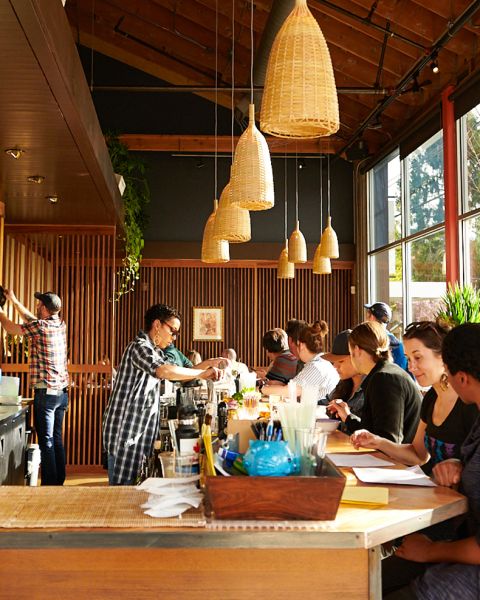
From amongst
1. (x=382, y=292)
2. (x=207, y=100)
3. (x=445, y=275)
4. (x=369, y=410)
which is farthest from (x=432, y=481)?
(x=207, y=100)

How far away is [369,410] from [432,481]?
1.17 m

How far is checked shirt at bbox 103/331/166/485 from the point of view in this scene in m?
4.20

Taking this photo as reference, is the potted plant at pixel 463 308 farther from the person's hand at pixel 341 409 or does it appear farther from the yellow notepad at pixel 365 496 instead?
the yellow notepad at pixel 365 496

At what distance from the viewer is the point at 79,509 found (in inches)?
86.0

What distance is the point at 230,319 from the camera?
467 inches

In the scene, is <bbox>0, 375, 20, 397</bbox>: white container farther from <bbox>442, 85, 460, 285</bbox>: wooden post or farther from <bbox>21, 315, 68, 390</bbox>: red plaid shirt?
<bbox>442, 85, 460, 285</bbox>: wooden post

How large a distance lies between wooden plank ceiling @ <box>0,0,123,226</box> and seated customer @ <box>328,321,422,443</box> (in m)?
2.09

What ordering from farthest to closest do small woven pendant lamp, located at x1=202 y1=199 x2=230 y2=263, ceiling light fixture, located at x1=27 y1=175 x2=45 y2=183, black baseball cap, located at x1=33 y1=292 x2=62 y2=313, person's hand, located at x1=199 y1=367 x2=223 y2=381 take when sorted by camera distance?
black baseball cap, located at x1=33 y1=292 x2=62 y2=313, ceiling light fixture, located at x1=27 y1=175 x2=45 y2=183, small woven pendant lamp, located at x1=202 y1=199 x2=230 y2=263, person's hand, located at x1=199 y1=367 x2=223 y2=381

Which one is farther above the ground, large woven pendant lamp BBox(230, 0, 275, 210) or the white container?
large woven pendant lamp BBox(230, 0, 275, 210)

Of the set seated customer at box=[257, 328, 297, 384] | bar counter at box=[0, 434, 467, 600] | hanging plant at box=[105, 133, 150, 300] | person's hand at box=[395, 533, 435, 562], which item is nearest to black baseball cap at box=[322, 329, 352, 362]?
seated customer at box=[257, 328, 297, 384]

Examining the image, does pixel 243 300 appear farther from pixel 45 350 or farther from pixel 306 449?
pixel 306 449

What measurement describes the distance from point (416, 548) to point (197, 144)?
389 inches

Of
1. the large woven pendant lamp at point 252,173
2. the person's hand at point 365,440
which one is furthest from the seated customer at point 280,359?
the large woven pendant lamp at point 252,173

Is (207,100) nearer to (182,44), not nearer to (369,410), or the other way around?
(182,44)
